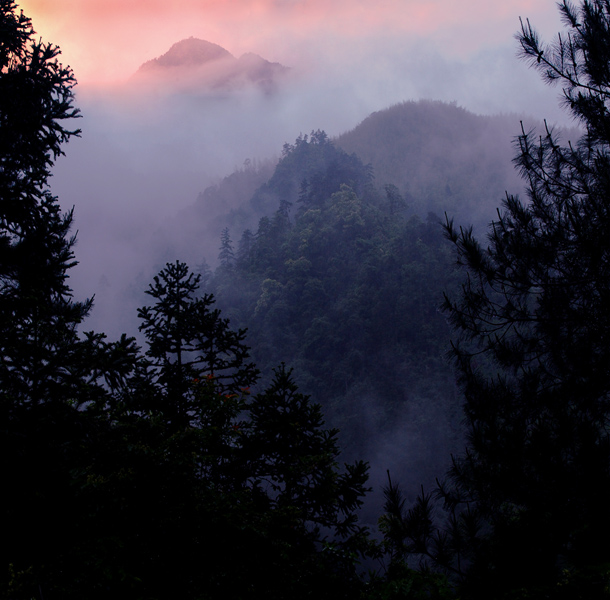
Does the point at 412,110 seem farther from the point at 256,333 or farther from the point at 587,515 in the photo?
the point at 587,515

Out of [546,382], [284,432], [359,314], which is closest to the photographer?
[546,382]

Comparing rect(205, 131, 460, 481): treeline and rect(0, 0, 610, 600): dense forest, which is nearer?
rect(0, 0, 610, 600): dense forest

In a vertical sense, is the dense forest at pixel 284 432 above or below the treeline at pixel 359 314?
below

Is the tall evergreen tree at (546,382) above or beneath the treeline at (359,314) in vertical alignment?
beneath

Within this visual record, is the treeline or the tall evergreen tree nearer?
the tall evergreen tree

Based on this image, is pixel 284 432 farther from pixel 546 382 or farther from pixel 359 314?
pixel 359 314

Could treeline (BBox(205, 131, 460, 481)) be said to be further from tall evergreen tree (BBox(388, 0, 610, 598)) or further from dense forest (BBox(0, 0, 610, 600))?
tall evergreen tree (BBox(388, 0, 610, 598))

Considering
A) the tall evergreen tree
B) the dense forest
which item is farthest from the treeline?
the tall evergreen tree

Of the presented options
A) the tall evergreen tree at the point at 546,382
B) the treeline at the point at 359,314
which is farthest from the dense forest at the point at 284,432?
the treeline at the point at 359,314

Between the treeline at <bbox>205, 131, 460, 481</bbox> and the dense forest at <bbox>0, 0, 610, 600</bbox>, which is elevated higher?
the treeline at <bbox>205, 131, 460, 481</bbox>

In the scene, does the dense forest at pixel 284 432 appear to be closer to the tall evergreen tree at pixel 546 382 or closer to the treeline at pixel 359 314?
the tall evergreen tree at pixel 546 382

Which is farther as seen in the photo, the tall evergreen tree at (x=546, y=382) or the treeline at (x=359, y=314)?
the treeline at (x=359, y=314)

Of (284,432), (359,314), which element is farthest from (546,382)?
(359,314)

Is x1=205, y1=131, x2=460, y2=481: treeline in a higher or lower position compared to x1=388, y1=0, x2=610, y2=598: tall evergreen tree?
higher
